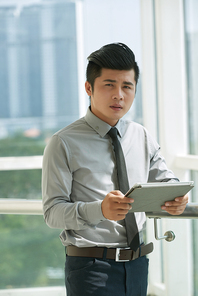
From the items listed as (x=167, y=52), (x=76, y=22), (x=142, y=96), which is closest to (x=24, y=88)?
(x=76, y=22)

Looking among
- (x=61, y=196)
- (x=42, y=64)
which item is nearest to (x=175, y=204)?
(x=61, y=196)

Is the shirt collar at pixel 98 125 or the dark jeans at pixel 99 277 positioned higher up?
the shirt collar at pixel 98 125

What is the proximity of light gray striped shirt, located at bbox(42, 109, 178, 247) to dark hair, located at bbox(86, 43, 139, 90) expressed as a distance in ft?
0.61

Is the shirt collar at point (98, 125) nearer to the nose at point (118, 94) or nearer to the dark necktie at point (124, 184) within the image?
the dark necktie at point (124, 184)

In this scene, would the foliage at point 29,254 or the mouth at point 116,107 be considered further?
the foliage at point 29,254

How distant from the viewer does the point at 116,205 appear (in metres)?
1.21

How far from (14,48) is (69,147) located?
9.44 ft

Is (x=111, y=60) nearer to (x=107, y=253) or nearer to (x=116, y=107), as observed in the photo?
(x=116, y=107)

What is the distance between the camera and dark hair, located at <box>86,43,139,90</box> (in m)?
1.49

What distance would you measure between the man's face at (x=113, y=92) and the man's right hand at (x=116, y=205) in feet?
1.33

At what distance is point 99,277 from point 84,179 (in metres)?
0.37

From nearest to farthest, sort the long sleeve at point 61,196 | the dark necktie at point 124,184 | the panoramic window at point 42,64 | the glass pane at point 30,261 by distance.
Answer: the long sleeve at point 61,196 < the dark necktie at point 124,184 < the glass pane at point 30,261 < the panoramic window at point 42,64

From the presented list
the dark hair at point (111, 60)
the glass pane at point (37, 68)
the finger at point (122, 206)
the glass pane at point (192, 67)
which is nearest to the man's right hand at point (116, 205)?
the finger at point (122, 206)

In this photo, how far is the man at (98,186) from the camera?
4.58 feet
